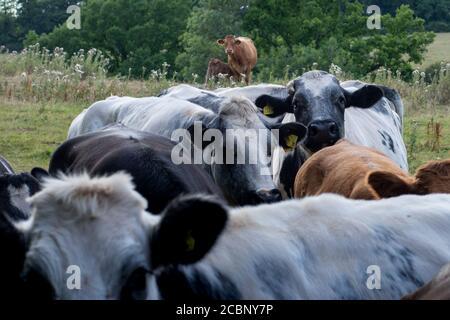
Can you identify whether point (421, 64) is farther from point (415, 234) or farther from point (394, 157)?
point (415, 234)

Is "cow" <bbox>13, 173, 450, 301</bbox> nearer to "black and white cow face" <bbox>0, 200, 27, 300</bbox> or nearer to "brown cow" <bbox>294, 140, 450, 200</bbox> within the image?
"black and white cow face" <bbox>0, 200, 27, 300</bbox>

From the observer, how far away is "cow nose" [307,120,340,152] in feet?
26.5

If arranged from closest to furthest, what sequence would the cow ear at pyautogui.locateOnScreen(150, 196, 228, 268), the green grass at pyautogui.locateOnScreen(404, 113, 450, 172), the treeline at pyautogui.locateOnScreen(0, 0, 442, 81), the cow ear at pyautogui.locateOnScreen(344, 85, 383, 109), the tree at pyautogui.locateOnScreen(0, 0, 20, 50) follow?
the cow ear at pyautogui.locateOnScreen(150, 196, 228, 268) → the cow ear at pyautogui.locateOnScreen(344, 85, 383, 109) → the green grass at pyautogui.locateOnScreen(404, 113, 450, 172) → the treeline at pyautogui.locateOnScreen(0, 0, 442, 81) → the tree at pyautogui.locateOnScreen(0, 0, 20, 50)

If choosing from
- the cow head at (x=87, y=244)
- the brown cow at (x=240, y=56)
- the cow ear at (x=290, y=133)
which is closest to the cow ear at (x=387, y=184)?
the cow ear at (x=290, y=133)

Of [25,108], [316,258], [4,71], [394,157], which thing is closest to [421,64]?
[4,71]

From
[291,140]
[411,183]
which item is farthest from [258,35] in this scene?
[411,183]

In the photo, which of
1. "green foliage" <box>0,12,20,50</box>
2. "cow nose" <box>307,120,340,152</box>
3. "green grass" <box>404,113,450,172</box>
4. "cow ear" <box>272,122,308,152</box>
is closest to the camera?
"cow ear" <box>272,122,308,152</box>

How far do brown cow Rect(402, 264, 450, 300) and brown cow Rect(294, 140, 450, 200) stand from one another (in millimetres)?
2205

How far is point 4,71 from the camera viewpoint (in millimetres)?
21000

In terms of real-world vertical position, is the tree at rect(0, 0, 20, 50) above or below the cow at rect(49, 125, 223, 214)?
below

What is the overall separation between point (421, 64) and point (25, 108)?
27635 mm

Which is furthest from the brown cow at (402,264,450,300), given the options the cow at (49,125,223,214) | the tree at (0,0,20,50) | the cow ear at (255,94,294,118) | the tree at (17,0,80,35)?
the tree at (17,0,80,35)

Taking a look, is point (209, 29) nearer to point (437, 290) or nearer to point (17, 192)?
point (17, 192)

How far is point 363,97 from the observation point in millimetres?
8953
